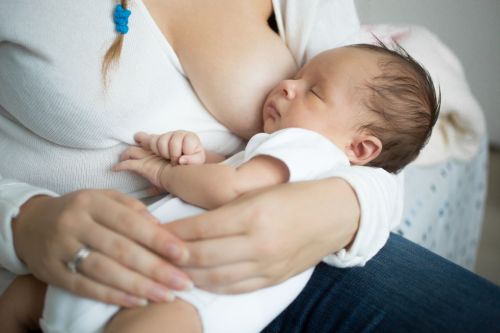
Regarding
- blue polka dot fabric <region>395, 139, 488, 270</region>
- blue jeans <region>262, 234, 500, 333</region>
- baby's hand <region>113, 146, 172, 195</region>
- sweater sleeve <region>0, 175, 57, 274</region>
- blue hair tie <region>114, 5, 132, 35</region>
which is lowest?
blue polka dot fabric <region>395, 139, 488, 270</region>

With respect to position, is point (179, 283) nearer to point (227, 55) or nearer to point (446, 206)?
point (227, 55)

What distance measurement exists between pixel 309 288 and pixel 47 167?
1.54ft

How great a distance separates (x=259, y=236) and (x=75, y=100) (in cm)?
34

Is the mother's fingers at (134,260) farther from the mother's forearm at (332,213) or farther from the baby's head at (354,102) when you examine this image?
the baby's head at (354,102)

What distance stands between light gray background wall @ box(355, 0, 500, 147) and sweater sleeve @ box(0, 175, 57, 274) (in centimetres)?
202

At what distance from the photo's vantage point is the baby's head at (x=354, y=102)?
782 mm

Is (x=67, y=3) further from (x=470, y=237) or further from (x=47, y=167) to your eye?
(x=470, y=237)

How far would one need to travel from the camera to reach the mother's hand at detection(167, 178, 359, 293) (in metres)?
0.54

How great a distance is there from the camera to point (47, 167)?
72 centimetres

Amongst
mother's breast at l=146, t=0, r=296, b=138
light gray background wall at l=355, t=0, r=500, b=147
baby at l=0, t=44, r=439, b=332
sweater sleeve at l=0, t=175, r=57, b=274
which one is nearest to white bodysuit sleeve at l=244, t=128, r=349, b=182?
baby at l=0, t=44, r=439, b=332

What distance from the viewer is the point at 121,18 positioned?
0.68 meters

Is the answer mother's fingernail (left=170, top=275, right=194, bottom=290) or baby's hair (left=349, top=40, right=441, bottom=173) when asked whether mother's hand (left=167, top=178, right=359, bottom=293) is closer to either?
mother's fingernail (left=170, top=275, right=194, bottom=290)

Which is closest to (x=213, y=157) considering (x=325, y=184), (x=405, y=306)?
(x=325, y=184)

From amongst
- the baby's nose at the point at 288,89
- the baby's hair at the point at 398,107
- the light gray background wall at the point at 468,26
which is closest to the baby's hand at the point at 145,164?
the baby's nose at the point at 288,89
